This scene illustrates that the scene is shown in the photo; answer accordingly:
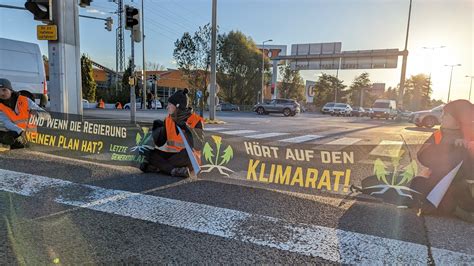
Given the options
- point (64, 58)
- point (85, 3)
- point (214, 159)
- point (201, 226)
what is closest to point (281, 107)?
point (85, 3)

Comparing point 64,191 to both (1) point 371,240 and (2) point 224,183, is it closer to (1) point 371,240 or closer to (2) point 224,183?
(2) point 224,183

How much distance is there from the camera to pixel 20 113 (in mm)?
6219

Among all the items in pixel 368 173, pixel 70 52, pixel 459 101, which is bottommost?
pixel 368 173

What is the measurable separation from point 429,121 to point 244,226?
1801 cm

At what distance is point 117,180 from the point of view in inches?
177

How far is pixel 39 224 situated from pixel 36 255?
636mm

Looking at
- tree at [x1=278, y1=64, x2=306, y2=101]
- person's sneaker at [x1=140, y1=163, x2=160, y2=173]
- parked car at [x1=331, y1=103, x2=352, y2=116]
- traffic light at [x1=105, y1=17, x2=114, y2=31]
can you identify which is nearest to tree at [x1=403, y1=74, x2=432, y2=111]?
tree at [x1=278, y1=64, x2=306, y2=101]

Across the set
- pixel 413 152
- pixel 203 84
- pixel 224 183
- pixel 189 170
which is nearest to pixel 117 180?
pixel 189 170

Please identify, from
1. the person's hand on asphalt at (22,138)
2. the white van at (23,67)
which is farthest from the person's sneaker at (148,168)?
the white van at (23,67)

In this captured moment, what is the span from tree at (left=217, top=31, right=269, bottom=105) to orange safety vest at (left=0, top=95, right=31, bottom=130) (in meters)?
40.4

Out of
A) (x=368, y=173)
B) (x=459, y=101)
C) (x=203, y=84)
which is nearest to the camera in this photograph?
(x=459, y=101)

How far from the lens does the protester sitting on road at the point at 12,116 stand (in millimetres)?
6133

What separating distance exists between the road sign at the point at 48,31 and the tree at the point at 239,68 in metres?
38.0

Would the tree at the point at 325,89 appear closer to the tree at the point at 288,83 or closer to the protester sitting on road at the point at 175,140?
the tree at the point at 288,83
